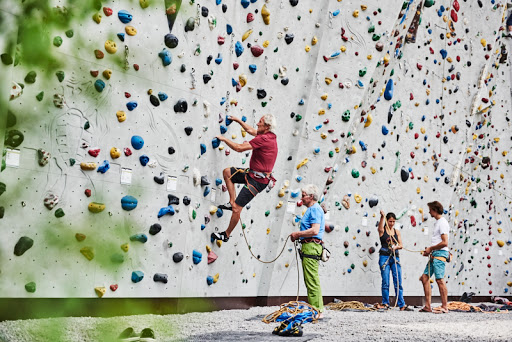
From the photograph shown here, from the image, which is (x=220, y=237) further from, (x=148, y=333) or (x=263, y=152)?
(x=148, y=333)

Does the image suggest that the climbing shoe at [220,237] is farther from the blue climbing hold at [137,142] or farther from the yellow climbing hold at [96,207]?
the yellow climbing hold at [96,207]

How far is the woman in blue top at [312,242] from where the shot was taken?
17.4 feet

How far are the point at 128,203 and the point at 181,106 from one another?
4.46 meters

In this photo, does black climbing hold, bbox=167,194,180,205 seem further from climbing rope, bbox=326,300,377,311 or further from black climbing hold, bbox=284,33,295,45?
climbing rope, bbox=326,300,377,311

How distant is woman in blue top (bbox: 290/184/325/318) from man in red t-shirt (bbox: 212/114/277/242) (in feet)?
1.55

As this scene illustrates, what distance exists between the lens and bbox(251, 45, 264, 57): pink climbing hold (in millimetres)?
6084

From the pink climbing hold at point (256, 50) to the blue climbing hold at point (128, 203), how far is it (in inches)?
222

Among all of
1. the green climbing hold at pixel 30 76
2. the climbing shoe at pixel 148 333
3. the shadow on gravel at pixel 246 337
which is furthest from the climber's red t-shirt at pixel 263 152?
the green climbing hold at pixel 30 76

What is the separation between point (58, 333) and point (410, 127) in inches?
331

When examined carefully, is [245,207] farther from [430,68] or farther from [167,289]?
[430,68]

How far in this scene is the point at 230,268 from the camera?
5906 mm

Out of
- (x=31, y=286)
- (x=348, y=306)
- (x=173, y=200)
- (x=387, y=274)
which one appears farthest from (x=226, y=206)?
(x=31, y=286)

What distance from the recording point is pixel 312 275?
533cm

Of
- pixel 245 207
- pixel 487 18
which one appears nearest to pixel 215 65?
pixel 245 207
